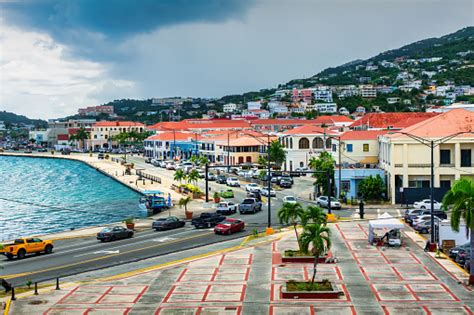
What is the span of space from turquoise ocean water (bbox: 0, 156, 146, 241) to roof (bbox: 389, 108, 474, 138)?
1293 inches

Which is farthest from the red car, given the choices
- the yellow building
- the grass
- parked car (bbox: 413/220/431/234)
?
the yellow building

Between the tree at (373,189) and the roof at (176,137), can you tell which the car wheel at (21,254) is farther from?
the roof at (176,137)

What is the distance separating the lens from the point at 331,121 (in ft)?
549

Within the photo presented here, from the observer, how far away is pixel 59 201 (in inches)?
4109

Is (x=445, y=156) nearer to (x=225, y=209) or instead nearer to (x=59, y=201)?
(x=225, y=209)

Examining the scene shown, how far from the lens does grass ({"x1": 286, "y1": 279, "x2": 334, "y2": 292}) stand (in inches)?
1345

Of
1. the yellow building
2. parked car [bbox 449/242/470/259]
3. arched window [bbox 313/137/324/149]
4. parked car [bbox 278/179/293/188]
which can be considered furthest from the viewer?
arched window [bbox 313/137/324/149]

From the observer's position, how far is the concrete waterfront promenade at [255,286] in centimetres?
3216

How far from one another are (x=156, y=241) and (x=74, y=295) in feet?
59.8

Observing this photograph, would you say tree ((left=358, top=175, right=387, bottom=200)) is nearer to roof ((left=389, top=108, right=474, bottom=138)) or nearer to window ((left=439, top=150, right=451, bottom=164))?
roof ((left=389, top=108, right=474, bottom=138))

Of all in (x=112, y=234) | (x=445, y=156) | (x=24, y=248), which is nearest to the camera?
(x=24, y=248)

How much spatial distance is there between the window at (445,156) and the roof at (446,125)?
2139mm

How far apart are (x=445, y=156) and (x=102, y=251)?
1620 inches

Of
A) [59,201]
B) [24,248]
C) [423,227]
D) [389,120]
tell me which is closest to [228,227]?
[423,227]
